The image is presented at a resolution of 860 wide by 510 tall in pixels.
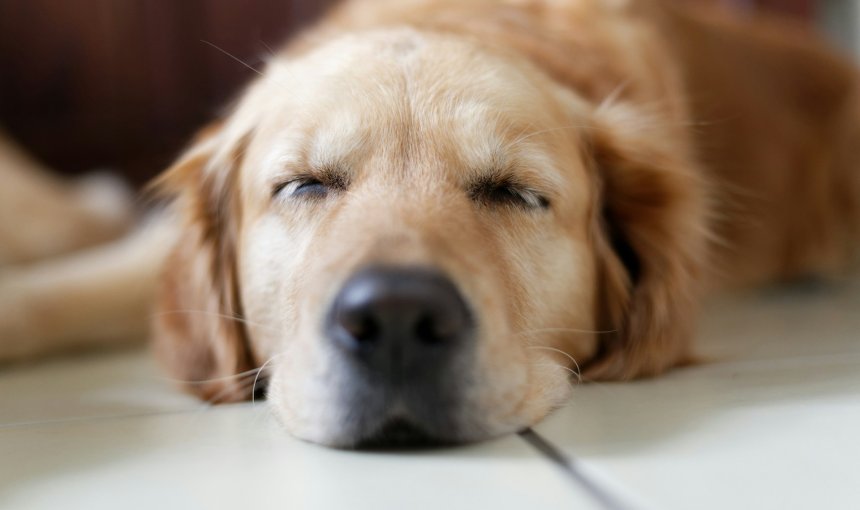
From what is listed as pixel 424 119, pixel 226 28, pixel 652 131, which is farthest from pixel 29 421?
pixel 226 28

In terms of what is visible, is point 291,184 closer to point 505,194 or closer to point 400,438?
point 505,194

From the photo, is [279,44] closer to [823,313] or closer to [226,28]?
[226,28]

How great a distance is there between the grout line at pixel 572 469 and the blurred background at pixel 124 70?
2511mm

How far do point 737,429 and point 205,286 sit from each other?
1089 millimetres

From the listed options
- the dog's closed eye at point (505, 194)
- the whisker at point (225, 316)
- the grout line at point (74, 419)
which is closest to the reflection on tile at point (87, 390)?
the grout line at point (74, 419)

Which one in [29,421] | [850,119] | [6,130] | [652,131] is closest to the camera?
[29,421]

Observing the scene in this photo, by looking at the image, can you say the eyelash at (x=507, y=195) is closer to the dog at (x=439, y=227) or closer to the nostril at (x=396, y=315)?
the dog at (x=439, y=227)

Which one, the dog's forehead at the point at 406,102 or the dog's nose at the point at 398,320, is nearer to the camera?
the dog's nose at the point at 398,320

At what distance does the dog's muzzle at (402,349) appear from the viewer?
108 cm

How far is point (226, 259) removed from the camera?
1.78 meters

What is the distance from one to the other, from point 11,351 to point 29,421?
0.67m

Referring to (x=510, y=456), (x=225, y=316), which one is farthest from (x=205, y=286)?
(x=510, y=456)

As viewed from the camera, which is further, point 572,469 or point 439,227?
point 439,227

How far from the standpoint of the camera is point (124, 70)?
3.36 m
